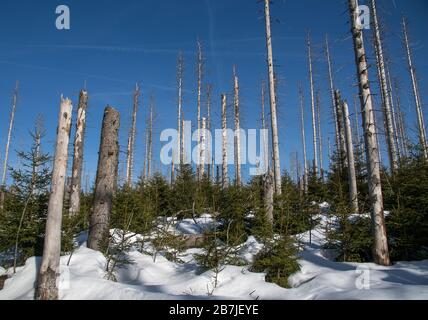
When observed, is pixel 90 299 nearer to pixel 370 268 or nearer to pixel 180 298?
pixel 180 298

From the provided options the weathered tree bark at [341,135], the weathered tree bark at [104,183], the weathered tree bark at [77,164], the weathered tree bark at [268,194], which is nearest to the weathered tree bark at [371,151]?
the weathered tree bark at [268,194]

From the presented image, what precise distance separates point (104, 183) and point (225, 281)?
4520 millimetres

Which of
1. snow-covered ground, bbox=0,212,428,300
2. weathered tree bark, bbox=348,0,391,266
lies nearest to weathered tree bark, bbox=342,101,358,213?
weathered tree bark, bbox=348,0,391,266

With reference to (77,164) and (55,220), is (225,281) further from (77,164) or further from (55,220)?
(77,164)

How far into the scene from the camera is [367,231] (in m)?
8.02

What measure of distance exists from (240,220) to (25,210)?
19.2 ft

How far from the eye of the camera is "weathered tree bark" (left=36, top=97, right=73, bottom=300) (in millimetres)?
A: 5902

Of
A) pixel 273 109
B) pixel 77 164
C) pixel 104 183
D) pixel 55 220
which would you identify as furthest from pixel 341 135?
pixel 55 220

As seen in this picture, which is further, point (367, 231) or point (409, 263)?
point (367, 231)

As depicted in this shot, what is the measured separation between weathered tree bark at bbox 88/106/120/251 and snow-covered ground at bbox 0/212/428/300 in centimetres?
54

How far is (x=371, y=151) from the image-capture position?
7.88m
